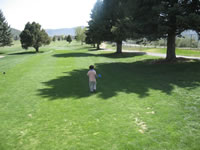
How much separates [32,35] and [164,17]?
38955 millimetres

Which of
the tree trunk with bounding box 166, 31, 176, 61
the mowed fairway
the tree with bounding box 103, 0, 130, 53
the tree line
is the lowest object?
the mowed fairway

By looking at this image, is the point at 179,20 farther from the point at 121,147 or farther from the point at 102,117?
the point at 121,147

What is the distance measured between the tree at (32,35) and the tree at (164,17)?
3562 centimetres

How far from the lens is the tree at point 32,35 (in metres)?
46.6

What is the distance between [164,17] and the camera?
1627cm

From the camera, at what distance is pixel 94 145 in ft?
14.9

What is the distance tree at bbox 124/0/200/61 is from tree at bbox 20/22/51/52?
35619 millimetres

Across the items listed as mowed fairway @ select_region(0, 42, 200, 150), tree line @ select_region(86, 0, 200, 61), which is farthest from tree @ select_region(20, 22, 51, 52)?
mowed fairway @ select_region(0, 42, 200, 150)

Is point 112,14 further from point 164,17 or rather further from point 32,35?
point 32,35

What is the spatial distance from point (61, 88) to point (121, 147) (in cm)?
637

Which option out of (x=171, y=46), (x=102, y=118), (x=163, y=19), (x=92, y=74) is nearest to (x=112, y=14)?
(x=171, y=46)

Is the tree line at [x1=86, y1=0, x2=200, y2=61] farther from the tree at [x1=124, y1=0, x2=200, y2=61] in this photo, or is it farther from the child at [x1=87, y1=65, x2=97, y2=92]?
the child at [x1=87, y1=65, x2=97, y2=92]

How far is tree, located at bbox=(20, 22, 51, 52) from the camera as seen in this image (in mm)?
46562

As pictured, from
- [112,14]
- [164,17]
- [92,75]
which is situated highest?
[112,14]
